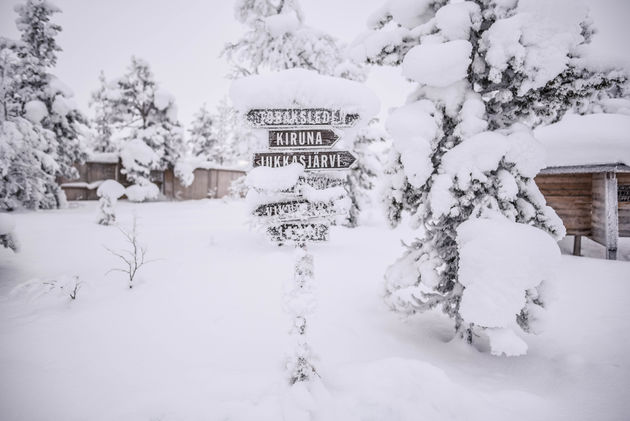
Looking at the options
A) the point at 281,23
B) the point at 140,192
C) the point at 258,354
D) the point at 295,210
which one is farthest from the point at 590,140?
the point at 140,192

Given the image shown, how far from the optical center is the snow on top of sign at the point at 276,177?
9.94 ft

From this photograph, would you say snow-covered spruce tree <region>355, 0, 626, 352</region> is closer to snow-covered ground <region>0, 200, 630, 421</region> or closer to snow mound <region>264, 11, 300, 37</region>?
snow-covered ground <region>0, 200, 630, 421</region>

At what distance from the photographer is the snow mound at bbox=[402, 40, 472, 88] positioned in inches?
146

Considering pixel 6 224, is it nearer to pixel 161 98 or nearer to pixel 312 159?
pixel 312 159

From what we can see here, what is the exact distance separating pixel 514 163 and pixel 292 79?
9.79 ft

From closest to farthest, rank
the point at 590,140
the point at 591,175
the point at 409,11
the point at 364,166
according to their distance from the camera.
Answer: the point at 409,11, the point at 590,140, the point at 591,175, the point at 364,166

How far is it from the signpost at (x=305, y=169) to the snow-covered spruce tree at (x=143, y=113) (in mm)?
21455

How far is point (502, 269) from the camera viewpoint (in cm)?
344

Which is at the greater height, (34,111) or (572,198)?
(34,111)

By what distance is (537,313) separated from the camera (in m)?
3.79

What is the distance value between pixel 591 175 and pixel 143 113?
86.8ft

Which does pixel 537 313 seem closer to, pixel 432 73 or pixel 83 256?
pixel 432 73

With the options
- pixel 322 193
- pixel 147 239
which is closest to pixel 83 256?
pixel 147 239

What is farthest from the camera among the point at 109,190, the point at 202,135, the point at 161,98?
the point at 202,135
